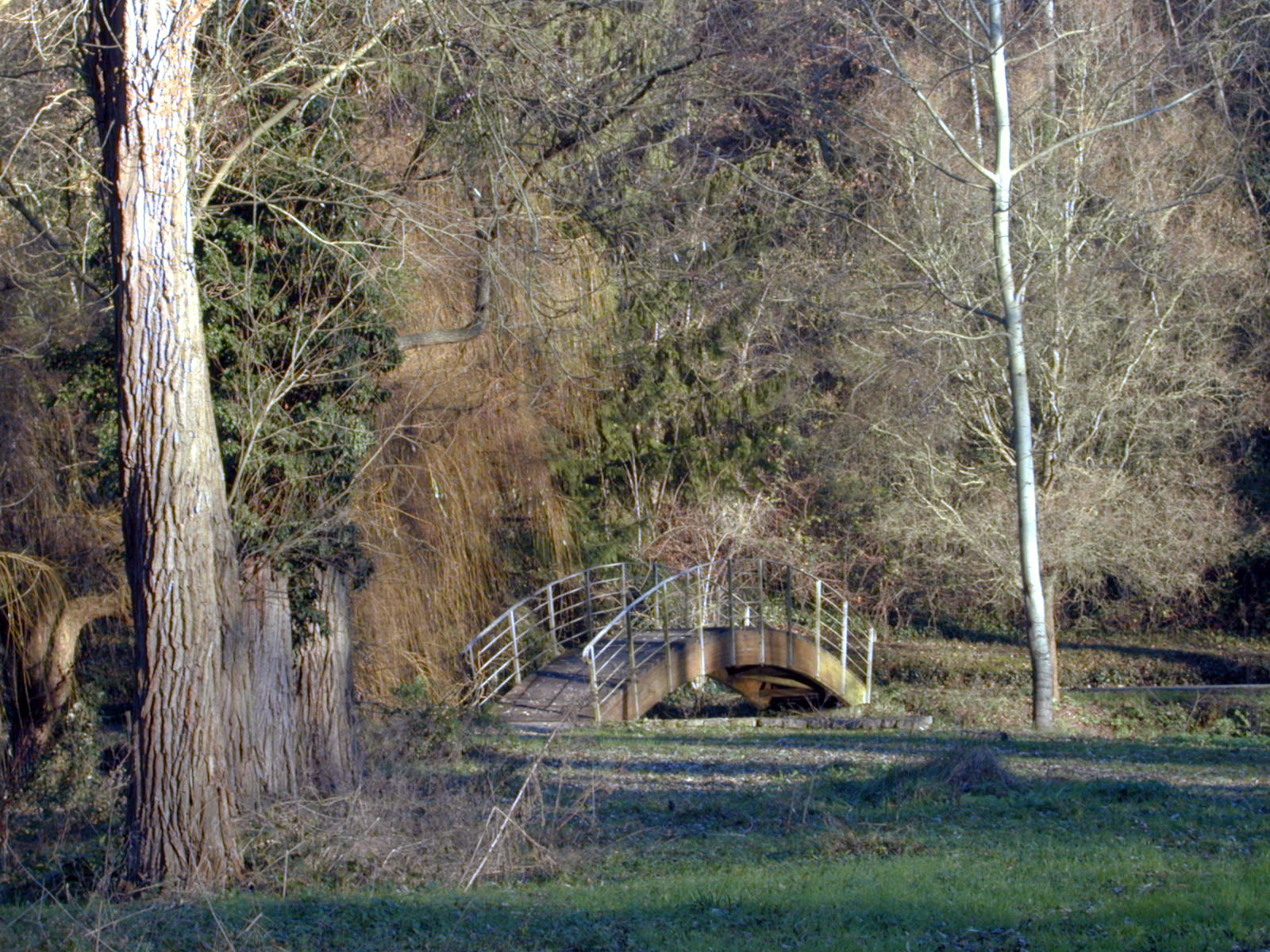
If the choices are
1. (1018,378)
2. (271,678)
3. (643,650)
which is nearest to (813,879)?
(271,678)

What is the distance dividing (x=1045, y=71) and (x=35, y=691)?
19.0m

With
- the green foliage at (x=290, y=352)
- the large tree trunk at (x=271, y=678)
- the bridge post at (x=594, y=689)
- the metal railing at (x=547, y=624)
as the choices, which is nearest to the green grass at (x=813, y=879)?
the large tree trunk at (x=271, y=678)

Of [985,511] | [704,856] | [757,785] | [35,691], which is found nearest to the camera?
[704,856]

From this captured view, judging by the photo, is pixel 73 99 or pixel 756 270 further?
pixel 756 270

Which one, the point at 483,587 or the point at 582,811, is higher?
the point at 483,587

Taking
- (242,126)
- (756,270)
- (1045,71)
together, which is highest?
(1045,71)

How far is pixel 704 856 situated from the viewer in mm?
7859

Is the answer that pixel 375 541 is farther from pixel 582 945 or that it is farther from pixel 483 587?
pixel 582 945

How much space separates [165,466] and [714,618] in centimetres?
1462

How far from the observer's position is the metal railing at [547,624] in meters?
16.3

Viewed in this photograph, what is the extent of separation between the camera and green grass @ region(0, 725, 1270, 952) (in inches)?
226

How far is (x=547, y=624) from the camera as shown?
19.9 m

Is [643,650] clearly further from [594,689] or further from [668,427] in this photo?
[668,427]

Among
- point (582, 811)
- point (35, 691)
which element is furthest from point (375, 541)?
point (582, 811)
